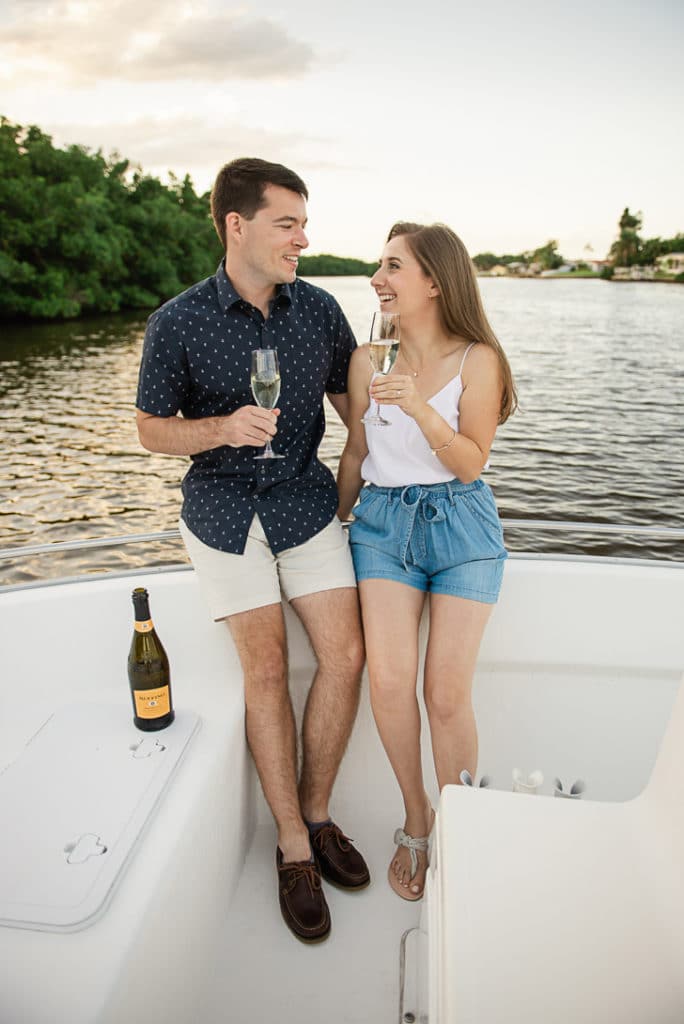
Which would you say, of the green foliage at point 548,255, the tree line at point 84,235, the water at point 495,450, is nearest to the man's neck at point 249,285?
the water at point 495,450

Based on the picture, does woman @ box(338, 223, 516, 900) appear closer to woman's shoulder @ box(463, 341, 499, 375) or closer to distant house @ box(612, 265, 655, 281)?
woman's shoulder @ box(463, 341, 499, 375)

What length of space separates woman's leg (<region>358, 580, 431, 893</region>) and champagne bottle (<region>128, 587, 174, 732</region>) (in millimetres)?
481

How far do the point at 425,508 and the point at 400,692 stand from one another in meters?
0.46

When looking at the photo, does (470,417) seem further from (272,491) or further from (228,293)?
(228,293)

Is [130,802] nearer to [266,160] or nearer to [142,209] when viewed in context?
[266,160]

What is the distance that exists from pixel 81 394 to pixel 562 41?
13814mm

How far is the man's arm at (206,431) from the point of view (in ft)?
5.34

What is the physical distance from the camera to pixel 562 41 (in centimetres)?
1647

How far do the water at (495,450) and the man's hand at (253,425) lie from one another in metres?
2.65

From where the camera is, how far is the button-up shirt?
1.82 meters

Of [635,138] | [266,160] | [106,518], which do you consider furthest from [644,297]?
[266,160]

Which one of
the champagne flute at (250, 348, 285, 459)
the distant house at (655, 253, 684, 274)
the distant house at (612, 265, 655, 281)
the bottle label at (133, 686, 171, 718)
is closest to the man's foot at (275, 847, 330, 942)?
the bottle label at (133, 686, 171, 718)

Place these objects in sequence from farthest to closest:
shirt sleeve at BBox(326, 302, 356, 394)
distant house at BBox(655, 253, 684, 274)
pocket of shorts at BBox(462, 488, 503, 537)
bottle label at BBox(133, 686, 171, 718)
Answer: distant house at BBox(655, 253, 684, 274)
shirt sleeve at BBox(326, 302, 356, 394)
pocket of shorts at BBox(462, 488, 503, 537)
bottle label at BBox(133, 686, 171, 718)

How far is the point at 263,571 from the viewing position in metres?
1.77
